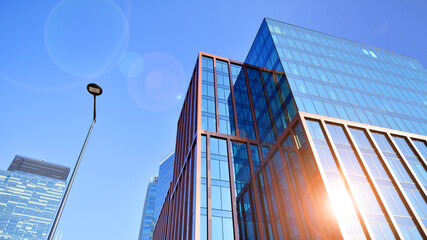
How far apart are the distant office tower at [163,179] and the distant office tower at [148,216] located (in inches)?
A: 399

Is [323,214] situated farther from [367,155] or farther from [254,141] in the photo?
[254,141]

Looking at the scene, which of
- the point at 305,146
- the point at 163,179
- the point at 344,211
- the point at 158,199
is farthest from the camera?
Result: the point at 163,179

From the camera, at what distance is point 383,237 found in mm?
22312

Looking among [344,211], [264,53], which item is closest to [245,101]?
[264,53]

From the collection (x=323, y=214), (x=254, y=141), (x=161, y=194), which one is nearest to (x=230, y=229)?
(x=323, y=214)

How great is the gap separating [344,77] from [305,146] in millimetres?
20049

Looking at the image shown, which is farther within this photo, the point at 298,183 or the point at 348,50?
the point at 348,50

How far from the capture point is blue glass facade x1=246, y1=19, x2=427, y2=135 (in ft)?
117

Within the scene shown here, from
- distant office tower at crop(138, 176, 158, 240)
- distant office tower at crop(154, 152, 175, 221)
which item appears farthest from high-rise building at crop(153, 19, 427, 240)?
distant office tower at crop(138, 176, 158, 240)

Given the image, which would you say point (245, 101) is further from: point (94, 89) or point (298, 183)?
point (94, 89)

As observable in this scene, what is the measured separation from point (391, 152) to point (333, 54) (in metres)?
22.0

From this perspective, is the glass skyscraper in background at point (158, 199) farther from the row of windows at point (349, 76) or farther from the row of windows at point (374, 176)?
the row of windows at point (374, 176)

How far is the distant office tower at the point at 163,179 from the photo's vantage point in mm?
140738

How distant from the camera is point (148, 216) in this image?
158 meters
